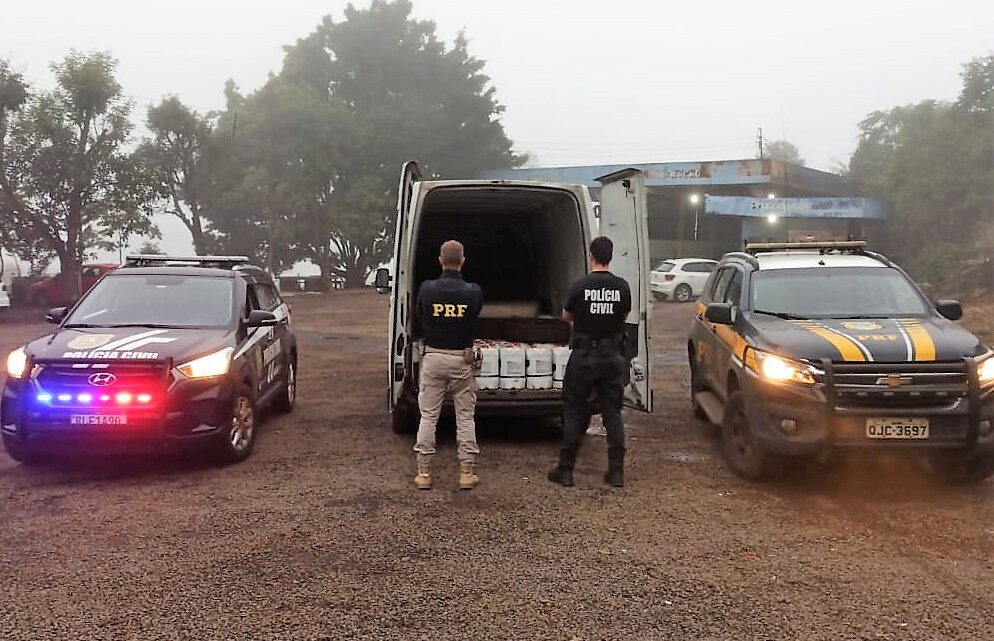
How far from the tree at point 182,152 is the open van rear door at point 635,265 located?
2443cm

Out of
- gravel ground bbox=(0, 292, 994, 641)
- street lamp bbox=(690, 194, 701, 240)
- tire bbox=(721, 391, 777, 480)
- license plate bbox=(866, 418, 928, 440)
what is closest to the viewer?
gravel ground bbox=(0, 292, 994, 641)

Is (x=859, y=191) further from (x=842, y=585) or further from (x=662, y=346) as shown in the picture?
(x=842, y=585)

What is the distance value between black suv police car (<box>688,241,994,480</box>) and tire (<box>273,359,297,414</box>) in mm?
4636

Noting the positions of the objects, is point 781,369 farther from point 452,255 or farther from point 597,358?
point 452,255

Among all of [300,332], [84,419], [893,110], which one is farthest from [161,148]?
[893,110]

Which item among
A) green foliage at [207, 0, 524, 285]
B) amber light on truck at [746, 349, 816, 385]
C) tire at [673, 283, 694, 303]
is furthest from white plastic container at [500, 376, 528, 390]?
green foliage at [207, 0, 524, 285]

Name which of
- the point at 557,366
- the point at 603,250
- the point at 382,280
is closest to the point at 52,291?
the point at 382,280

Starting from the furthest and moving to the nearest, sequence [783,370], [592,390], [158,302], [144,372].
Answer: [158,302] → [592,390] → [144,372] → [783,370]

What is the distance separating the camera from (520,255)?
994 centimetres

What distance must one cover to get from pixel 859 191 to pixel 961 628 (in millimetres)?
39273

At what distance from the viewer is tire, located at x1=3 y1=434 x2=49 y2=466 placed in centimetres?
563

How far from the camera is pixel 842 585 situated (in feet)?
12.8

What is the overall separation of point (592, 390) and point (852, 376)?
1.77 m

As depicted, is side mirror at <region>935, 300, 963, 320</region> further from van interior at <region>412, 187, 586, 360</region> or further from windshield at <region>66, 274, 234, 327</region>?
windshield at <region>66, 274, 234, 327</region>
